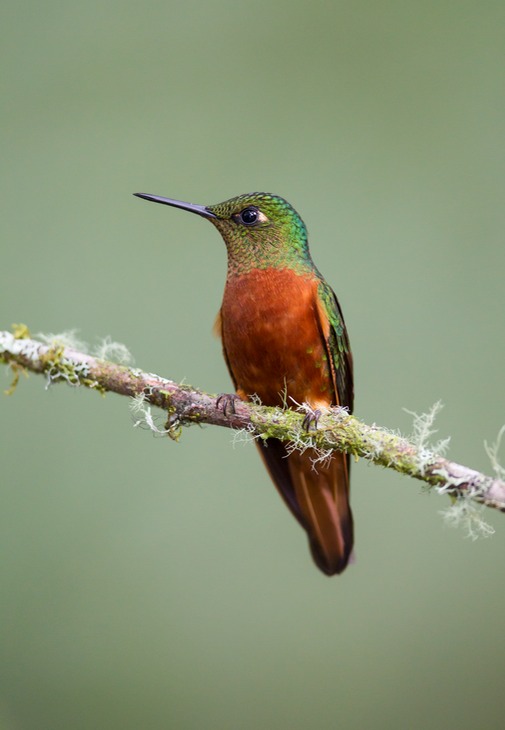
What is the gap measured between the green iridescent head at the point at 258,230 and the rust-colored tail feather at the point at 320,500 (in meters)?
0.73

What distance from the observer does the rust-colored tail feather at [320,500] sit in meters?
2.77

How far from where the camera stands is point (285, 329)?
2.37 metres

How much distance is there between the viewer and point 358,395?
3596 millimetres

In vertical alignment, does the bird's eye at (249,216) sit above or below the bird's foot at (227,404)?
above

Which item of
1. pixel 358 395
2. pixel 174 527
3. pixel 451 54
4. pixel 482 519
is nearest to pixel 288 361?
pixel 482 519

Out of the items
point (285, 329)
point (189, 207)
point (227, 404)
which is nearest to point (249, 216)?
point (189, 207)

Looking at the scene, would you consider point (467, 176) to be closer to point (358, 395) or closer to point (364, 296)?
point (364, 296)

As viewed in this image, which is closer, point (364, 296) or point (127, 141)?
point (364, 296)

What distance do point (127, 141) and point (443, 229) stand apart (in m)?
1.94

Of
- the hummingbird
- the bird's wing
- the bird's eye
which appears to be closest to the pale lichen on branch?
the hummingbird

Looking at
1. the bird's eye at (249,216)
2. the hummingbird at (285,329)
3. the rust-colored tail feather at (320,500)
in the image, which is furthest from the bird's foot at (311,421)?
the bird's eye at (249,216)

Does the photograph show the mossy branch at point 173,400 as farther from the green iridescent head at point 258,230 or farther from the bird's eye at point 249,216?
the bird's eye at point 249,216

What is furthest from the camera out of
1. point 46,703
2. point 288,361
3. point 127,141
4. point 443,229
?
point 127,141

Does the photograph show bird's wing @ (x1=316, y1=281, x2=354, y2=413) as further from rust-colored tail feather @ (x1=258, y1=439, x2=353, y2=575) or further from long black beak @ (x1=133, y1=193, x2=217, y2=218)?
long black beak @ (x1=133, y1=193, x2=217, y2=218)
